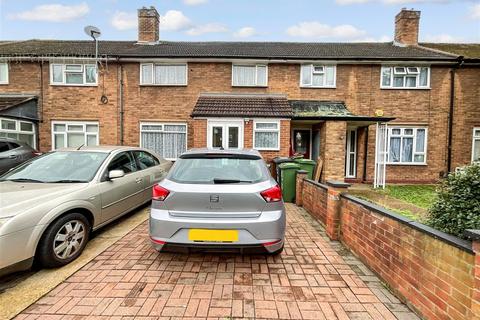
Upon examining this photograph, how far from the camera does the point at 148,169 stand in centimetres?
534

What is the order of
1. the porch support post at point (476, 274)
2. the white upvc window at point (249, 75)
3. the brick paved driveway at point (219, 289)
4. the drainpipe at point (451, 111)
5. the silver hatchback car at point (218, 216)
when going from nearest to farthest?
the porch support post at point (476, 274), the brick paved driveway at point (219, 289), the silver hatchback car at point (218, 216), the drainpipe at point (451, 111), the white upvc window at point (249, 75)

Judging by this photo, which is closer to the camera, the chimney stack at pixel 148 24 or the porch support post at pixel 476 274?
the porch support post at pixel 476 274

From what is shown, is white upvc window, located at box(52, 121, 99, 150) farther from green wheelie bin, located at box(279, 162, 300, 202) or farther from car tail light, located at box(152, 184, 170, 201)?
car tail light, located at box(152, 184, 170, 201)

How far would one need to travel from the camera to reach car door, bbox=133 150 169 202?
16.7 feet

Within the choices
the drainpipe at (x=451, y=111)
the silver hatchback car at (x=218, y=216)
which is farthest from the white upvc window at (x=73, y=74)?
the drainpipe at (x=451, y=111)

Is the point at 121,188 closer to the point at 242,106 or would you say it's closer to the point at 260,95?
the point at 242,106

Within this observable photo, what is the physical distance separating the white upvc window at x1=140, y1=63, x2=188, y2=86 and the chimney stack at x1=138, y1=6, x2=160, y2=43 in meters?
3.23

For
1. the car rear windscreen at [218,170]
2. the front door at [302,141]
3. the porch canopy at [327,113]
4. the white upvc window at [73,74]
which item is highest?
the white upvc window at [73,74]

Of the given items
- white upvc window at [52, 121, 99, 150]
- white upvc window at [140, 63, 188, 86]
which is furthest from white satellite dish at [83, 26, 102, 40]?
white upvc window at [52, 121, 99, 150]

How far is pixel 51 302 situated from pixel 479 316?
343 cm

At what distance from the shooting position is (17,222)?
2.52 metres

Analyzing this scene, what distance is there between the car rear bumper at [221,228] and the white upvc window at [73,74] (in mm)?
9984

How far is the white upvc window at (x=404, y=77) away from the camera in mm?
10117

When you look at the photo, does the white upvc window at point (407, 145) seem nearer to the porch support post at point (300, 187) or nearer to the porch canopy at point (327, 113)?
the porch canopy at point (327, 113)
